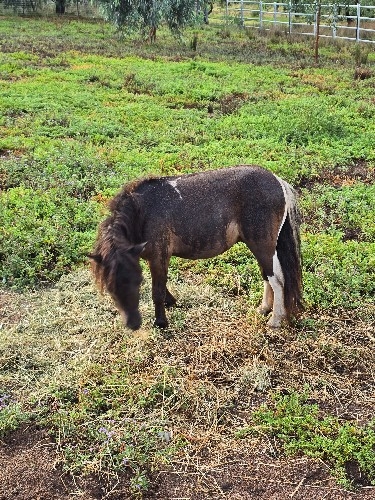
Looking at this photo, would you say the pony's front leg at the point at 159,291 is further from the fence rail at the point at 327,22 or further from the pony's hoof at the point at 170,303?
the fence rail at the point at 327,22

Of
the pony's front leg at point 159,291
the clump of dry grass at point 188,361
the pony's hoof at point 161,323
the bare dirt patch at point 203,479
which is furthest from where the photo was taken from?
the pony's hoof at point 161,323

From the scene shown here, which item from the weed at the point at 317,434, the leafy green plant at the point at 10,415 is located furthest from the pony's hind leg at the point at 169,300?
the leafy green plant at the point at 10,415

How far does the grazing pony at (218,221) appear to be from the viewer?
16.9 feet

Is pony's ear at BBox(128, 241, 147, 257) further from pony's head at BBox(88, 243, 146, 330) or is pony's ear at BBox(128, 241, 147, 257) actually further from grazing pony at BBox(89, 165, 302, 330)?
grazing pony at BBox(89, 165, 302, 330)

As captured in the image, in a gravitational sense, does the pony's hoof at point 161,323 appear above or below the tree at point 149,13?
below

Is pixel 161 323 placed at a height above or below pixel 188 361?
above

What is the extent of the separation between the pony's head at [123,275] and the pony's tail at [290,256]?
1483mm

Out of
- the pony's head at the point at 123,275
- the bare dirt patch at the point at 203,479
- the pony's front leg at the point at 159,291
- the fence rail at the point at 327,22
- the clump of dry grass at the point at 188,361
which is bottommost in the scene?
the bare dirt patch at the point at 203,479

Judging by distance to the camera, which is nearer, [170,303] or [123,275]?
[123,275]

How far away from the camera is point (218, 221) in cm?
528

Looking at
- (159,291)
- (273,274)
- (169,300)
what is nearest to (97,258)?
(159,291)

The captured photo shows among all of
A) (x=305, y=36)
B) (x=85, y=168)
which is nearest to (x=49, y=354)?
(x=85, y=168)

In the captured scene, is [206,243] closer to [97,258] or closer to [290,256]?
[290,256]

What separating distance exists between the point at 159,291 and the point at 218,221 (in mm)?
867
